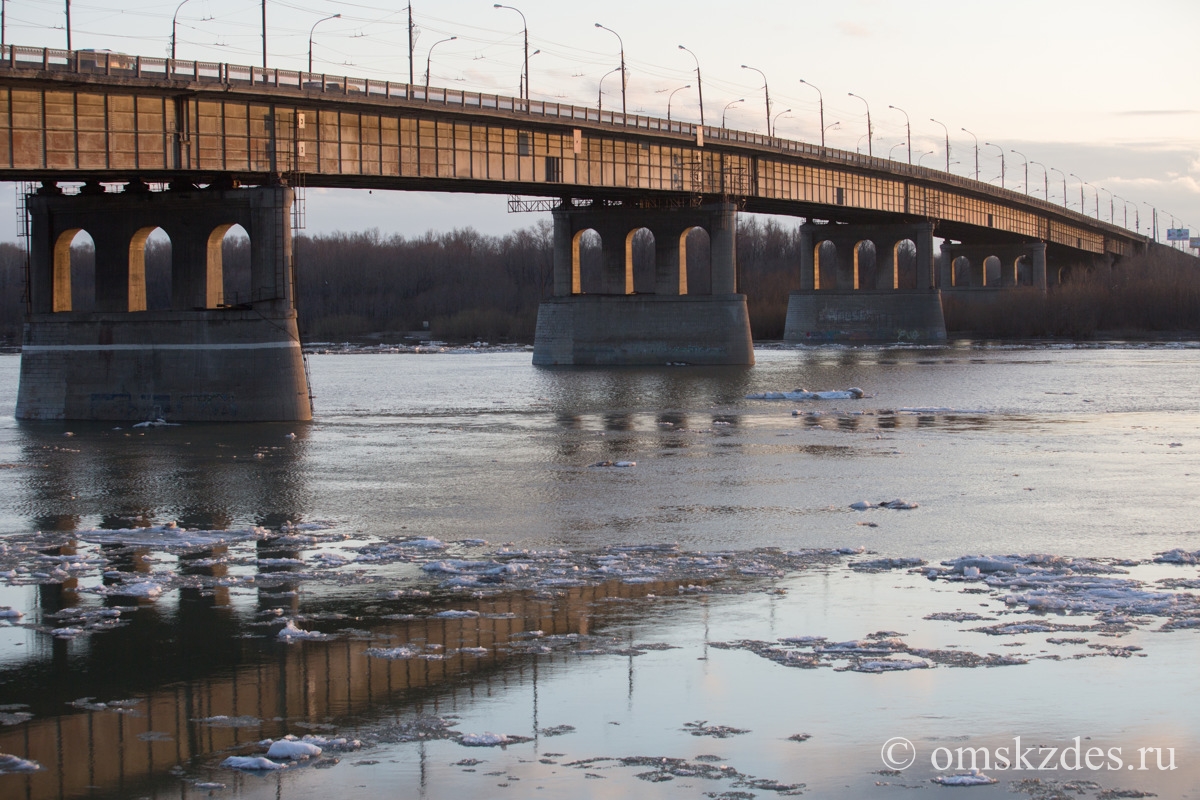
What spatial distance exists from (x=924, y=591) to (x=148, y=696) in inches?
331

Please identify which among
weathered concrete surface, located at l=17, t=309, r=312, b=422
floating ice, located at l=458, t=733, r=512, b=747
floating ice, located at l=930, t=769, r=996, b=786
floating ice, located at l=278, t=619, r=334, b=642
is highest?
weathered concrete surface, located at l=17, t=309, r=312, b=422

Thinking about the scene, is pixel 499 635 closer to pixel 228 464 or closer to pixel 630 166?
pixel 228 464

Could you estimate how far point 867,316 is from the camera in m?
121

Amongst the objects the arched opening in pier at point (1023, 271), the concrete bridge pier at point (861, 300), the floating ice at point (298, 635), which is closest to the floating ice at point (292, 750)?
the floating ice at point (298, 635)

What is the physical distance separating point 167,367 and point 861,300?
85938mm

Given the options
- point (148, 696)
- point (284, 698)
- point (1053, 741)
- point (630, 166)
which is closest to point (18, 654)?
point (148, 696)

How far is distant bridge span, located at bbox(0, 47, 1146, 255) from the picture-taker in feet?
133

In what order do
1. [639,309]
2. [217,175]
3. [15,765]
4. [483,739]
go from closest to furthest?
[15,765] → [483,739] → [217,175] → [639,309]

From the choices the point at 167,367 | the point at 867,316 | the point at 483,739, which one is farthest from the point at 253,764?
the point at 867,316

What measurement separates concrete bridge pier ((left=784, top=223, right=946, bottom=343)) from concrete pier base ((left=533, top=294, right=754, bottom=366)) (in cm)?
3743

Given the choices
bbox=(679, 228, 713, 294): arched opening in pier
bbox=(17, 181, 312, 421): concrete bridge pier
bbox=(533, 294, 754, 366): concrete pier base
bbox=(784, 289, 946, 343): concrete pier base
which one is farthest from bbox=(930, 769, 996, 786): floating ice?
bbox=(679, 228, 713, 294): arched opening in pier

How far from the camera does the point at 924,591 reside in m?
15.8

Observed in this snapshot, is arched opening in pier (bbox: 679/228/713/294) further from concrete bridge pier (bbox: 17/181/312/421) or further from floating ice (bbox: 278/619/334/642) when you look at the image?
floating ice (bbox: 278/619/334/642)

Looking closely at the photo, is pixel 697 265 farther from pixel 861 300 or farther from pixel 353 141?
pixel 353 141
